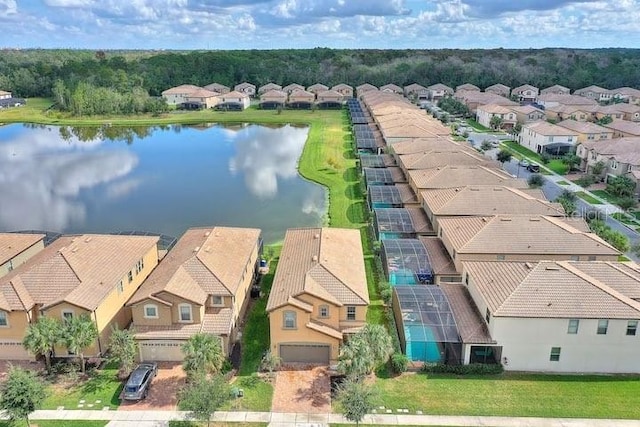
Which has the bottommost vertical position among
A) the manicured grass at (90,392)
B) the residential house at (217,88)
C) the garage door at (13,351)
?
the manicured grass at (90,392)

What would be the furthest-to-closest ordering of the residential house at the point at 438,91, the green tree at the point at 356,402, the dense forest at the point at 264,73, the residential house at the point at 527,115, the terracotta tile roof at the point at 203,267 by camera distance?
the dense forest at the point at 264,73, the residential house at the point at 438,91, the residential house at the point at 527,115, the terracotta tile roof at the point at 203,267, the green tree at the point at 356,402

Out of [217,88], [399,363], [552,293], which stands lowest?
[399,363]

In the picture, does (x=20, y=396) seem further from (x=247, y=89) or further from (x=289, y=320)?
(x=247, y=89)

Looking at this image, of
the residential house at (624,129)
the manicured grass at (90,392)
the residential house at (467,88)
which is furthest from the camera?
the residential house at (467,88)

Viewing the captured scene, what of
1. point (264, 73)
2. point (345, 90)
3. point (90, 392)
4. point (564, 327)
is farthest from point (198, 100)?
point (564, 327)

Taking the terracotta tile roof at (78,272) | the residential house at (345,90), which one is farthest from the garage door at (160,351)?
the residential house at (345,90)

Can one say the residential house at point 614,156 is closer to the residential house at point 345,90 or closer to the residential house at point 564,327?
the residential house at point 564,327

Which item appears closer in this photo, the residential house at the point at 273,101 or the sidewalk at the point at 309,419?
the sidewalk at the point at 309,419

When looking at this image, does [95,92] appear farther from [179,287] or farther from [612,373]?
[612,373]
